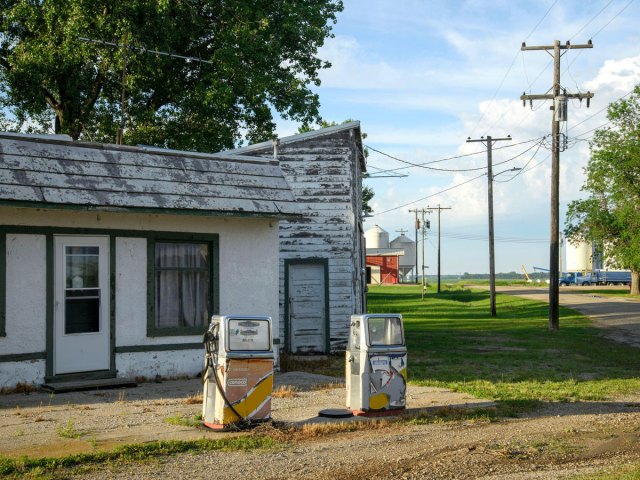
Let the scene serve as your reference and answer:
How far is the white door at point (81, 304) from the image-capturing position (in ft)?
44.8

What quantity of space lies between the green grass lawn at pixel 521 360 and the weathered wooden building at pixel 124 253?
4.29 meters

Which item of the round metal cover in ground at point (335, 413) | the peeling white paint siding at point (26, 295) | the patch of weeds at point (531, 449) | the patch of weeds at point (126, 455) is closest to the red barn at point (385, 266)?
the peeling white paint siding at point (26, 295)

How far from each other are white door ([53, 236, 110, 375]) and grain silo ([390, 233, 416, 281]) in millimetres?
100399

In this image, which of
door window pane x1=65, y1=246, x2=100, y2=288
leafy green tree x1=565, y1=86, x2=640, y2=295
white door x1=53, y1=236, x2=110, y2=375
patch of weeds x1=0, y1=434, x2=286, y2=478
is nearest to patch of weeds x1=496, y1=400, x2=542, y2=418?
patch of weeds x1=0, y1=434, x2=286, y2=478

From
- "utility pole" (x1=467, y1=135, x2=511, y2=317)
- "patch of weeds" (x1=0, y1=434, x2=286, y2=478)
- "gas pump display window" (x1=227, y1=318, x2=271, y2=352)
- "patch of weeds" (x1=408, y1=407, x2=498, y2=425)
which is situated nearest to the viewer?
"patch of weeds" (x1=0, y1=434, x2=286, y2=478)

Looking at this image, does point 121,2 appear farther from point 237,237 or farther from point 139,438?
point 139,438

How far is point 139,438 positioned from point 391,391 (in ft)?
11.8

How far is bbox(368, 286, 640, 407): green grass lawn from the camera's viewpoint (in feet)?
46.0

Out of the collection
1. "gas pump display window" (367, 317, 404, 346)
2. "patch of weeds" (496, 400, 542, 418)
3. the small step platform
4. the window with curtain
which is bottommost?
"patch of weeds" (496, 400, 542, 418)

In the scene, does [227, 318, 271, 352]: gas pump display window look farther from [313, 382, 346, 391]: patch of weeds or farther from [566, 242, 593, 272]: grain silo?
[566, 242, 593, 272]: grain silo

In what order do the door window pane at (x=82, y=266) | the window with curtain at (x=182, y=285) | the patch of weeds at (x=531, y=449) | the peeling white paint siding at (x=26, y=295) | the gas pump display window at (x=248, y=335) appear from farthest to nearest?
the window with curtain at (x=182, y=285), the door window pane at (x=82, y=266), the peeling white paint siding at (x=26, y=295), the gas pump display window at (x=248, y=335), the patch of weeds at (x=531, y=449)

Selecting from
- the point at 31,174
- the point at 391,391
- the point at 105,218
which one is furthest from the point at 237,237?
the point at 391,391

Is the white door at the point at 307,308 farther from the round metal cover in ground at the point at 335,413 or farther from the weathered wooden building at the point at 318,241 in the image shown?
the round metal cover in ground at the point at 335,413

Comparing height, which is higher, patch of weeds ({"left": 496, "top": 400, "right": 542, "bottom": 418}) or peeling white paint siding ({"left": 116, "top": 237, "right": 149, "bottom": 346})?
peeling white paint siding ({"left": 116, "top": 237, "right": 149, "bottom": 346})
